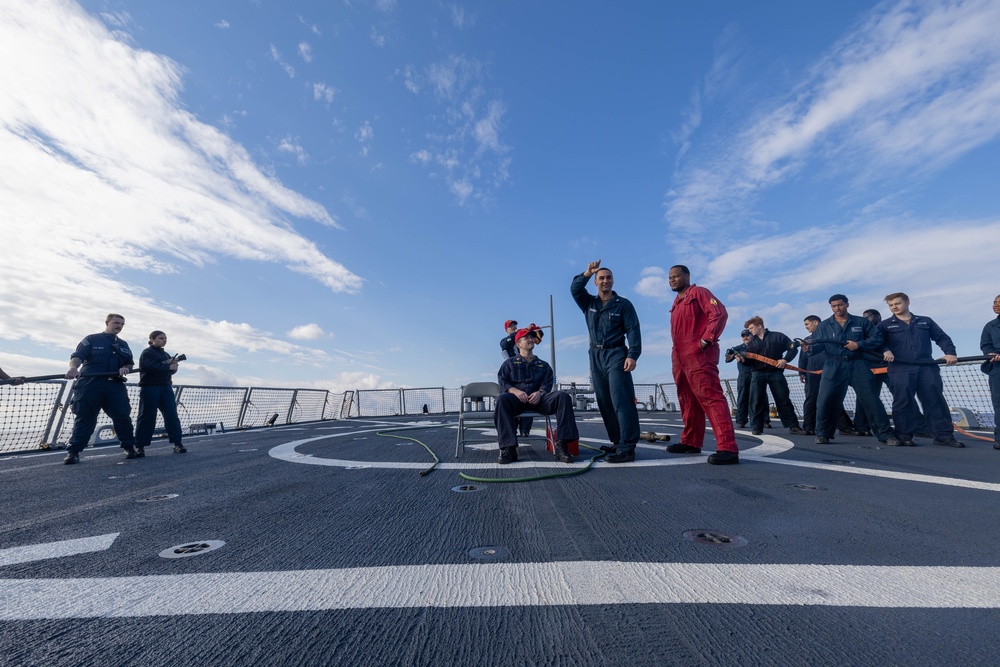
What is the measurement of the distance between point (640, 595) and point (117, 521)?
277 centimetres

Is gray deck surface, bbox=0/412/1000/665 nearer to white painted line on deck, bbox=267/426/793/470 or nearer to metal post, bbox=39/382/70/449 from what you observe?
white painted line on deck, bbox=267/426/793/470

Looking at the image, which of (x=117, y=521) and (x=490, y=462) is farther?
(x=490, y=462)

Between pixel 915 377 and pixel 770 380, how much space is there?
5.61ft

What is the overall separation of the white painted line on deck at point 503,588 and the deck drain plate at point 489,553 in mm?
81

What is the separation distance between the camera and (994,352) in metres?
5.20

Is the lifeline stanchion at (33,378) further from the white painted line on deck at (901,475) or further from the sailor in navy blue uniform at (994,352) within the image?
the sailor in navy blue uniform at (994,352)

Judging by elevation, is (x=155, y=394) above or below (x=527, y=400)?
above

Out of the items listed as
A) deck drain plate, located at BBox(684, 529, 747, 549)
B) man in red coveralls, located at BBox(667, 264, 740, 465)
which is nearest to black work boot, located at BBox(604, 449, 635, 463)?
man in red coveralls, located at BBox(667, 264, 740, 465)

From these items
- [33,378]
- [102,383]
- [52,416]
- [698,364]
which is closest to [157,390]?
[102,383]

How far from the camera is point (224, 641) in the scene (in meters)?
1.10

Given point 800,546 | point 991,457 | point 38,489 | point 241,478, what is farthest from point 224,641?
point 991,457

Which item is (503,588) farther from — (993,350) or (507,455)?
(993,350)

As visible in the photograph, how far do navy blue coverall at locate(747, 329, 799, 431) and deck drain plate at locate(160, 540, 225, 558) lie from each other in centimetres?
737

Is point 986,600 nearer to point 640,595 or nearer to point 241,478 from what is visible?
point 640,595
